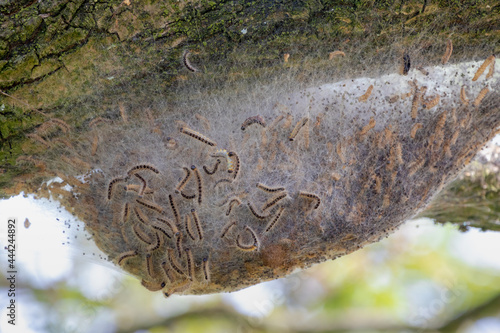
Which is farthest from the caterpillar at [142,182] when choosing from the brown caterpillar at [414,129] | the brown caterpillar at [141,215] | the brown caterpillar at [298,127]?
the brown caterpillar at [414,129]

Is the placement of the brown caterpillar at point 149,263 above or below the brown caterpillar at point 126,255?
below

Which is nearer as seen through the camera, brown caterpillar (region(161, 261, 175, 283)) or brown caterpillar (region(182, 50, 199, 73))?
brown caterpillar (region(182, 50, 199, 73))

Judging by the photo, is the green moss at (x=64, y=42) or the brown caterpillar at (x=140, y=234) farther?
the brown caterpillar at (x=140, y=234)

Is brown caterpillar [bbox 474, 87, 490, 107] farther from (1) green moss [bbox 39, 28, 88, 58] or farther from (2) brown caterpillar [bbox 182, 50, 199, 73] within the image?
(1) green moss [bbox 39, 28, 88, 58]

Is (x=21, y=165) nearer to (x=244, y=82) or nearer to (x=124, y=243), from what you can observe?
(x=124, y=243)

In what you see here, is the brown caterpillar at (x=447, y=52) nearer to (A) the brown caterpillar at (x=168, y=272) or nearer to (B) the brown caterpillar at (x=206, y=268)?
(B) the brown caterpillar at (x=206, y=268)

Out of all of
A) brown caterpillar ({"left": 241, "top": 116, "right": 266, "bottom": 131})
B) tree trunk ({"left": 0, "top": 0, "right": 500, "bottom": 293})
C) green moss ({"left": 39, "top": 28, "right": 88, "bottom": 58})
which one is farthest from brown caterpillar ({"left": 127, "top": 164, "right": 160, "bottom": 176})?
green moss ({"left": 39, "top": 28, "right": 88, "bottom": 58})

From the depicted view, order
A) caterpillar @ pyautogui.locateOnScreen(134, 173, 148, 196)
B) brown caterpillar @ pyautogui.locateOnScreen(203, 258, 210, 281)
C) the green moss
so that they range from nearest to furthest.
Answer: the green moss → caterpillar @ pyautogui.locateOnScreen(134, 173, 148, 196) → brown caterpillar @ pyautogui.locateOnScreen(203, 258, 210, 281)

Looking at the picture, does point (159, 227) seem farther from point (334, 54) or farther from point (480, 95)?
point (480, 95)

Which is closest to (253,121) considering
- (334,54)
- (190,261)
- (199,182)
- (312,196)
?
(199,182)

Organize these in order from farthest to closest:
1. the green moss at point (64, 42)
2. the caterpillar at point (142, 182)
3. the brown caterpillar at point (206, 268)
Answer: the brown caterpillar at point (206, 268), the caterpillar at point (142, 182), the green moss at point (64, 42)
